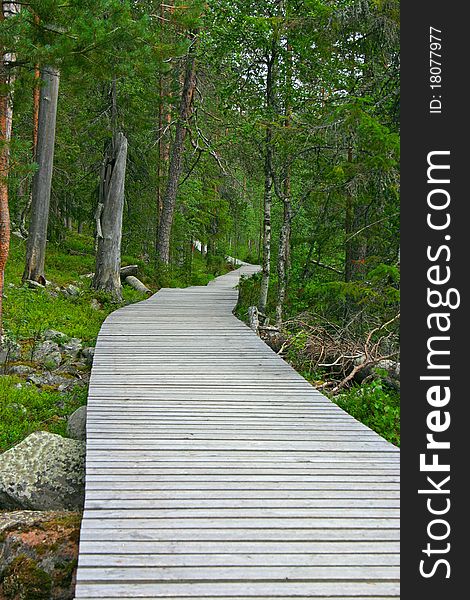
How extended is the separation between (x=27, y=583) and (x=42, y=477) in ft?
4.10

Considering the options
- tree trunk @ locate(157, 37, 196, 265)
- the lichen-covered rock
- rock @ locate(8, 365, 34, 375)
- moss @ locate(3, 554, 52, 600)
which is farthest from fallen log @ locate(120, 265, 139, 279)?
moss @ locate(3, 554, 52, 600)

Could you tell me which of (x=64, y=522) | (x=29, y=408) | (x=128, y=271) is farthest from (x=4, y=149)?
(x=128, y=271)

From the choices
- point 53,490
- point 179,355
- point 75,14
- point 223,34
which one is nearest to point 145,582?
point 53,490

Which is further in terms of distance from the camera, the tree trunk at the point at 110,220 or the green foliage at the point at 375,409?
the tree trunk at the point at 110,220

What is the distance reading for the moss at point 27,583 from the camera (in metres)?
3.74

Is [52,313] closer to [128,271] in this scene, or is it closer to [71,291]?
[71,291]

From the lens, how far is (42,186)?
49.7ft

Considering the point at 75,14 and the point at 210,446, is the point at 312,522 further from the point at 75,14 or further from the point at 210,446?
the point at 75,14

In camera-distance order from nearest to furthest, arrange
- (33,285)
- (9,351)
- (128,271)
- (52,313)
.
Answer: (9,351) → (52,313) → (33,285) → (128,271)

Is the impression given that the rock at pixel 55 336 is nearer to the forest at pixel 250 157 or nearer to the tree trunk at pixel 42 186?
the forest at pixel 250 157

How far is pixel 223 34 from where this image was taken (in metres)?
11.8

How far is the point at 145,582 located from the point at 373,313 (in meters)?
8.08

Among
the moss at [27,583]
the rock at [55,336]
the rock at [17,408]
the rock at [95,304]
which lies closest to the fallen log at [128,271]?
the rock at [95,304]

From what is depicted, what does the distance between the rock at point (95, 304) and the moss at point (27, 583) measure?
1055 centimetres
